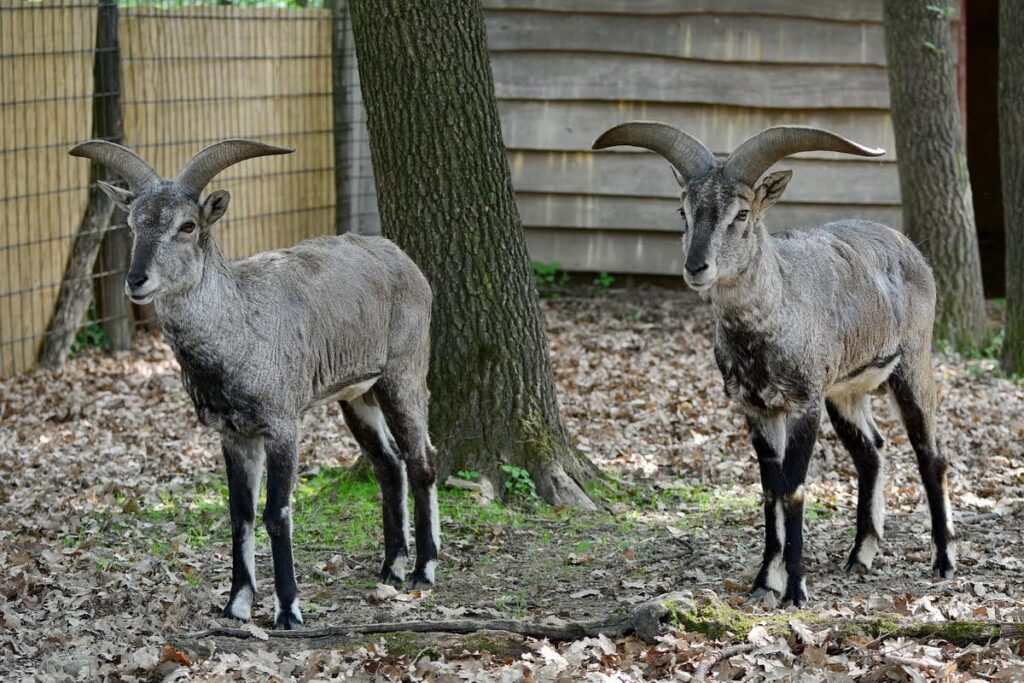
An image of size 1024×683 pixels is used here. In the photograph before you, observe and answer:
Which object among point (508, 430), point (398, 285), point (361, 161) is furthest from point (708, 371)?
point (361, 161)

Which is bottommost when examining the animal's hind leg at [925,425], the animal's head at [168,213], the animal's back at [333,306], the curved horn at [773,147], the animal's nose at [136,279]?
the animal's hind leg at [925,425]

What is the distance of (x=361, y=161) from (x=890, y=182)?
609 centimetres

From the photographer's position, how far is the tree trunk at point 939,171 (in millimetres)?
12109

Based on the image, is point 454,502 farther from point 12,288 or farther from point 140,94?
point 140,94

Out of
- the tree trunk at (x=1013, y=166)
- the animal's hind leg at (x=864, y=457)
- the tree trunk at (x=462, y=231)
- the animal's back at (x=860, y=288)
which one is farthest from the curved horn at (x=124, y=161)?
the tree trunk at (x=1013, y=166)

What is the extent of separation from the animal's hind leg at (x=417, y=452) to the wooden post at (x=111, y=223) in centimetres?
606

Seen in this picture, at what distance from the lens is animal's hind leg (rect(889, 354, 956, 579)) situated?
728 centimetres

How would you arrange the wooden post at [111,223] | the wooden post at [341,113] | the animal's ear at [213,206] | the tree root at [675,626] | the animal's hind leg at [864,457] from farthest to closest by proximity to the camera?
the wooden post at [341,113]
the wooden post at [111,223]
the animal's hind leg at [864,457]
the animal's ear at [213,206]
the tree root at [675,626]

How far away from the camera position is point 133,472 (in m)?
8.87

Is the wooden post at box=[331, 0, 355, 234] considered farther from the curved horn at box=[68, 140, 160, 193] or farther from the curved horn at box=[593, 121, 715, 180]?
the curved horn at box=[593, 121, 715, 180]

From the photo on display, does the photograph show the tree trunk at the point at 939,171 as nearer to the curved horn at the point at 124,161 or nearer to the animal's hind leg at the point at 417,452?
the animal's hind leg at the point at 417,452

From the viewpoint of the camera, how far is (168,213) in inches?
250

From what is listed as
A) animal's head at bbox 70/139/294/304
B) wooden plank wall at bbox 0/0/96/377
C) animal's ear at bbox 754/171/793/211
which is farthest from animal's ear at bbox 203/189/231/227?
wooden plank wall at bbox 0/0/96/377

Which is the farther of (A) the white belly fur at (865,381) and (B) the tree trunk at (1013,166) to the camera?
(B) the tree trunk at (1013,166)
